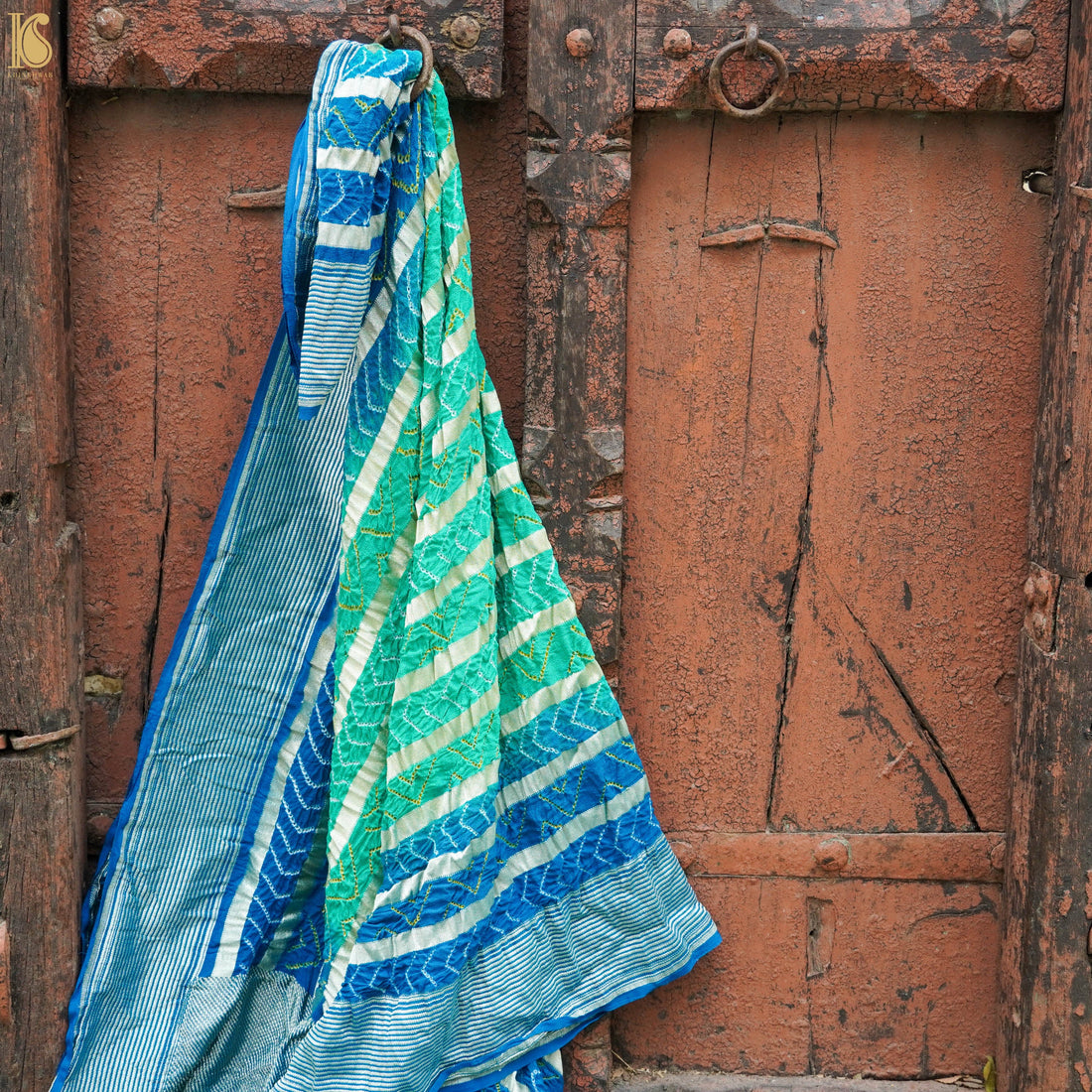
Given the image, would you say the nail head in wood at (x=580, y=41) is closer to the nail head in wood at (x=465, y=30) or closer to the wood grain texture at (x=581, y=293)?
the wood grain texture at (x=581, y=293)

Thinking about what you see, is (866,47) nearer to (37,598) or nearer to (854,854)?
(854,854)

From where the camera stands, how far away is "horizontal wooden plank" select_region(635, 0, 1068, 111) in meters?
1.51

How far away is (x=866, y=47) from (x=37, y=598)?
1.37m

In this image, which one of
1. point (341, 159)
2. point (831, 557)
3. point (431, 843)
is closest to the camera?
point (341, 159)

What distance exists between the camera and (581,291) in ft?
5.13

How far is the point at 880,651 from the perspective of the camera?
168 cm

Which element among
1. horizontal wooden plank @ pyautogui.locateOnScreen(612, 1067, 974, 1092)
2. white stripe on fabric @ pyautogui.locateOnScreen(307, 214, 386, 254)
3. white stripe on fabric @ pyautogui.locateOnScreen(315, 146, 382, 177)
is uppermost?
white stripe on fabric @ pyautogui.locateOnScreen(315, 146, 382, 177)

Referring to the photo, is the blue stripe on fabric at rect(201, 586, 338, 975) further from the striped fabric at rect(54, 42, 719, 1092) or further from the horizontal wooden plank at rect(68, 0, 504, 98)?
the horizontal wooden plank at rect(68, 0, 504, 98)

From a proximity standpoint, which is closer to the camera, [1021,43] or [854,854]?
[1021,43]

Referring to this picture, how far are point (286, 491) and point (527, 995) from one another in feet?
2.54

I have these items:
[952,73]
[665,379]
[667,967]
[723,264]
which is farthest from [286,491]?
[952,73]

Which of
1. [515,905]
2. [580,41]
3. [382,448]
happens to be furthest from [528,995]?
[580,41]

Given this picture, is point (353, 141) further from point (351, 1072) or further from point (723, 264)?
point (351, 1072)

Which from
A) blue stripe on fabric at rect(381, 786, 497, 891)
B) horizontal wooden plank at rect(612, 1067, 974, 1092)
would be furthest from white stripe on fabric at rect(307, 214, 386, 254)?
horizontal wooden plank at rect(612, 1067, 974, 1092)
